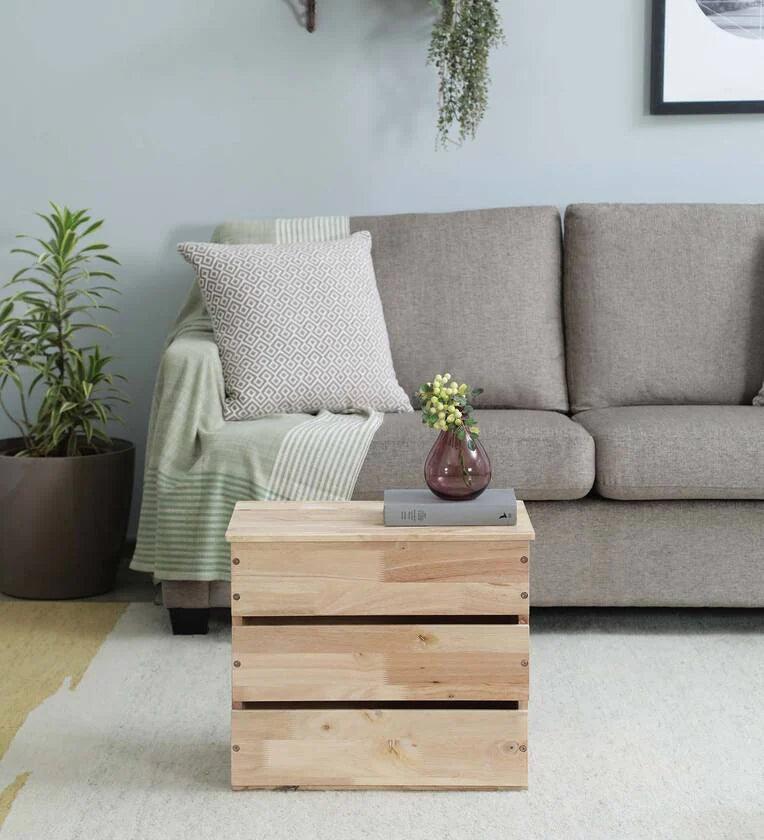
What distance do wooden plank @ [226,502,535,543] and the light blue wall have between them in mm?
1658

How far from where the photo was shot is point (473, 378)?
2811mm

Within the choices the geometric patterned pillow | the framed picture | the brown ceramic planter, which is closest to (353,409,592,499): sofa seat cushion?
the geometric patterned pillow

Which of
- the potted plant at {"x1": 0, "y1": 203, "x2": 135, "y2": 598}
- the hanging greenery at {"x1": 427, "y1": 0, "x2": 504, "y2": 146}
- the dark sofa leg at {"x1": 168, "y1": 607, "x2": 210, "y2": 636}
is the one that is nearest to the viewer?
the dark sofa leg at {"x1": 168, "y1": 607, "x2": 210, "y2": 636}

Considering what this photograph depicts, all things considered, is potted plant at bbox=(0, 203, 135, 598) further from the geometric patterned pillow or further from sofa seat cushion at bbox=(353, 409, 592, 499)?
sofa seat cushion at bbox=(353, 409, 592, 499)

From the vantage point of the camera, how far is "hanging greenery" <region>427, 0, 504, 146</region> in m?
2.96

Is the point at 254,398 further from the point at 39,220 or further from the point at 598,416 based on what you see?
the point at 39,220

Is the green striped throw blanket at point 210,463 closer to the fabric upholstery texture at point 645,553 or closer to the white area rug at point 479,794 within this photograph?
the fabric upholstery texture at point 645,553

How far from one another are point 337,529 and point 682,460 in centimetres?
96

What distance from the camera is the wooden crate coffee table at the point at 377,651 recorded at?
5.30 ft

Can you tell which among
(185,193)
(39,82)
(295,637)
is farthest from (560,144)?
(295,637)

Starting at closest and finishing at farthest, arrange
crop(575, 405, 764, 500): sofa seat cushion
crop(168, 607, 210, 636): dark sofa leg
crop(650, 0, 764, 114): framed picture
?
crop(575, 405, 764, 500): sofa seat cushion
crop(168, 607, 210, 636): dark sofa leg
crop(650, 0, 764, 114): framed picture

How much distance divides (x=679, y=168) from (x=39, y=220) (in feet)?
6.25

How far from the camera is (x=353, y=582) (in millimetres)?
1622

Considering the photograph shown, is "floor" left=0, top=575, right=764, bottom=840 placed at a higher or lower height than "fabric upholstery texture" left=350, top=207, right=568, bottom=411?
lower
